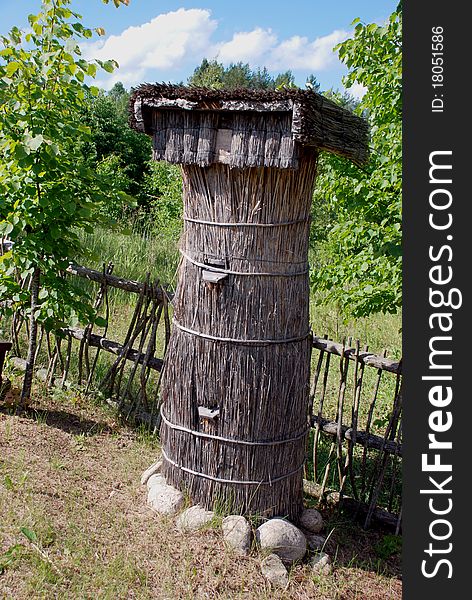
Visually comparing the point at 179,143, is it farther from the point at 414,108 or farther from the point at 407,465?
the point at 407,465

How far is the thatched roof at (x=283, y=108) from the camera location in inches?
125

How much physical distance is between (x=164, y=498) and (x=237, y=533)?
53cm

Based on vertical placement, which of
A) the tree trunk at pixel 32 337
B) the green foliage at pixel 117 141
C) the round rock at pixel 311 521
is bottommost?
the round rock at pixel 311 521

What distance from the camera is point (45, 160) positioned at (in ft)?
14.9

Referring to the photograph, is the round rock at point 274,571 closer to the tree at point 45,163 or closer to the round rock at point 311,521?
the round rock at point 311,521

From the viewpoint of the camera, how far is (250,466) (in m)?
3.71

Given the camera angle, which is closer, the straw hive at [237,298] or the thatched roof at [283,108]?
the thatched roof at [283,108]

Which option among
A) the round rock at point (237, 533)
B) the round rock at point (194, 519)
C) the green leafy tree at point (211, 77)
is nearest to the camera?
the round rock at point (237, 533)

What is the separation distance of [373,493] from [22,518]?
2314 millimetres

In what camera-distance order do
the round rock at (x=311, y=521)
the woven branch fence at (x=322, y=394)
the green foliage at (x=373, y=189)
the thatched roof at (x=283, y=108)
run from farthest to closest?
1. the green foliage at (x=373, y=189)
2. the woven branch fence at (x=322, y=394)
3. the round rock at (x=311, y=521)
4. the thatched roof at (x=283, y=108)

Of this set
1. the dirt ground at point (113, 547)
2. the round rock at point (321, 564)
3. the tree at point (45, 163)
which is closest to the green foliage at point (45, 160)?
the tree at point (45, 163)

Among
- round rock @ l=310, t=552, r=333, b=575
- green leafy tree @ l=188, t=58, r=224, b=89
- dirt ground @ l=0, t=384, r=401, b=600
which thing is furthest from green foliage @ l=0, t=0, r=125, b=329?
green leafy tree @ l=188, t=58, r=224, b=89

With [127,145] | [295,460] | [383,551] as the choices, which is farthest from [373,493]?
[127,145]

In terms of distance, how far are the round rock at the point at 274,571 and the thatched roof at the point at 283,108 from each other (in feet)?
7.38
